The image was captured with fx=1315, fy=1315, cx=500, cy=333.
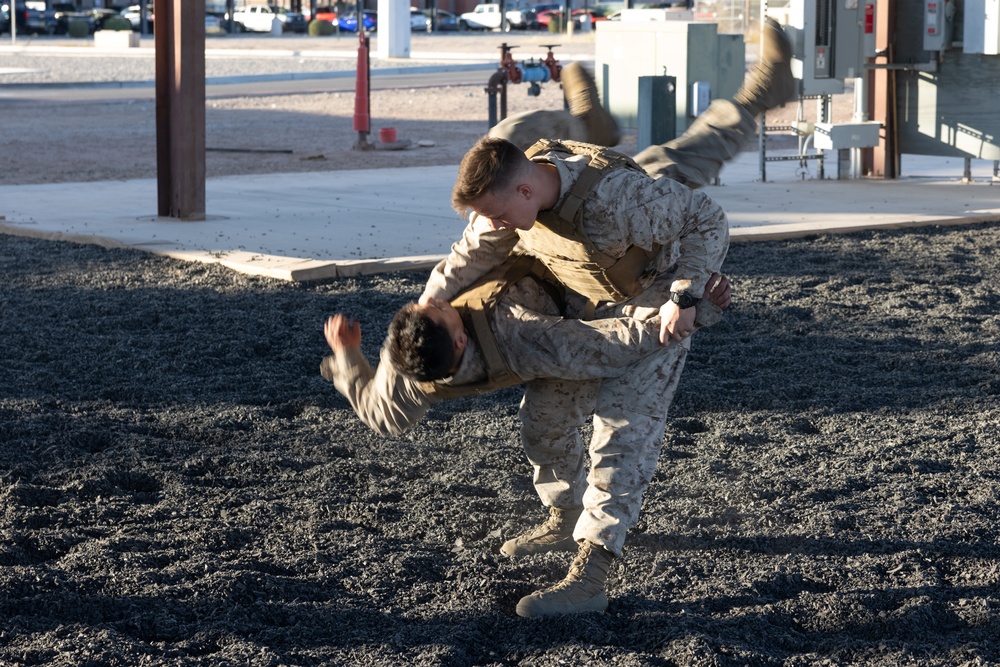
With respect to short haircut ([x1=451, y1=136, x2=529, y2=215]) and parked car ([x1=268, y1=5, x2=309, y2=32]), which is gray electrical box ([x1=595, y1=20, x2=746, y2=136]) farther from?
parked car ([x1=268, y1=5, x2=309, y2=32])

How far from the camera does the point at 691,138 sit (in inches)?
166

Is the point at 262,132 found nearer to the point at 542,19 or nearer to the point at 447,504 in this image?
the point at 447,504

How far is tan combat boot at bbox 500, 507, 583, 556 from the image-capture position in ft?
13.2

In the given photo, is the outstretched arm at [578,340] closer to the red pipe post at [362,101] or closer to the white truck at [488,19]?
the red pipe post at [362,101]

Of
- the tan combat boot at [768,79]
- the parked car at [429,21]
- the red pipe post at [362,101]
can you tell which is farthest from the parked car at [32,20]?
the tan combat boot at [768,79]

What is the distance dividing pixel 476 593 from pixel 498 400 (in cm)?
221

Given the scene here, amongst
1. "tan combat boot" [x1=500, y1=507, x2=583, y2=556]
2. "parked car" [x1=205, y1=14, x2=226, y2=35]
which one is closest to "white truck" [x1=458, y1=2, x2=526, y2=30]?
"parked car" [x1=205, y1=14, x2=226, y2=35]

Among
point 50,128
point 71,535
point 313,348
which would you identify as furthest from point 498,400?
point 50,128

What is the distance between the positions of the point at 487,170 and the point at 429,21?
217ft

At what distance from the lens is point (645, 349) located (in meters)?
3.51

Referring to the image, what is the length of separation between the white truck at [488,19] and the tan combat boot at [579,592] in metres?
64.7

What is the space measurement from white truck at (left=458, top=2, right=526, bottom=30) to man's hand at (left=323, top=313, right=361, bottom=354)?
64459 mm

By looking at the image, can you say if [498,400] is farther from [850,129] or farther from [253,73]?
[253,73]

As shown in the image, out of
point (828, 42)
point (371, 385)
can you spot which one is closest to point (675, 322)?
point (371, 385)
